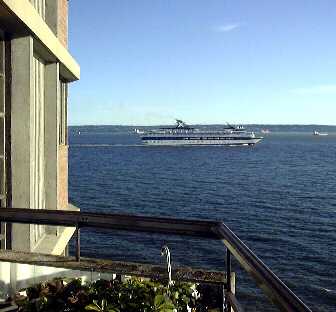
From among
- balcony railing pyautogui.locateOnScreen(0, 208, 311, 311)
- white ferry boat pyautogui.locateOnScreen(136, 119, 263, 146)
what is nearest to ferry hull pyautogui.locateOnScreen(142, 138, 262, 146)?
white ferry boat pyautogui.locateOnScreen(136, 119, 263, 146)

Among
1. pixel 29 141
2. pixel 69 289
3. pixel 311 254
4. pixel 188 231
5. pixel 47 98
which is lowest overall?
pixel 311 254

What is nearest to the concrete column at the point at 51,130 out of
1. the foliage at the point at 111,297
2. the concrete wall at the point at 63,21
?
the concrete wall at the point at 63,21

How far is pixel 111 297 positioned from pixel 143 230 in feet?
1.70

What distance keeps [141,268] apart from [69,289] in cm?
58

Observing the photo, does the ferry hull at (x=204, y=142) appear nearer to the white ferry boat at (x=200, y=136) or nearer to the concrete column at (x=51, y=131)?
Result: the white ferry boat at (x=200, y=136)

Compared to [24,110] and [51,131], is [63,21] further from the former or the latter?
[24,110]

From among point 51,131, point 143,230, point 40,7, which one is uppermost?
point 40,7

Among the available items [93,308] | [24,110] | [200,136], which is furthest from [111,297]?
[200,136]

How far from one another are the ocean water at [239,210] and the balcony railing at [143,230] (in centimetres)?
1780

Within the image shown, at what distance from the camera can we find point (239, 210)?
42281mm

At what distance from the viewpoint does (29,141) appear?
263 inches

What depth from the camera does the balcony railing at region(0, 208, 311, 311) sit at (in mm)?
2568

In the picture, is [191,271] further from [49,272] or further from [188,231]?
[49,272]

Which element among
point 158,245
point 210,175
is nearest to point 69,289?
point 158,245
